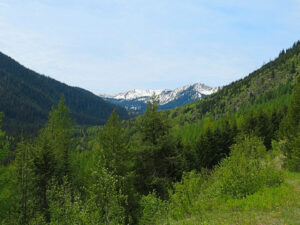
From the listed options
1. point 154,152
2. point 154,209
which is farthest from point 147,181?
point 154,209

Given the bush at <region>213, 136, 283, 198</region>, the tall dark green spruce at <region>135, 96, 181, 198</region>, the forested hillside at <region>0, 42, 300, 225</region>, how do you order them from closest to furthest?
1. the forested hillside at <region>0, 42, 300, 225</region>
2. the bush at <region>213, 136, 283, 198</region>
3. the tall dark green spruce at <region>135, 96, 181, 198</region>

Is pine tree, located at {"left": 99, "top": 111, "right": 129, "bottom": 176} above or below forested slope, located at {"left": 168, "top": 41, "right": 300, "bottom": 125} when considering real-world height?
below

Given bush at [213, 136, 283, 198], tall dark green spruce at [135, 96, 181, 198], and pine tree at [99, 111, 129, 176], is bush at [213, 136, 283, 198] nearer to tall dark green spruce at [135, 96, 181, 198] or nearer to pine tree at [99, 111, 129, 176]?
tall dark green spruce at [135, 96, 181, 198]

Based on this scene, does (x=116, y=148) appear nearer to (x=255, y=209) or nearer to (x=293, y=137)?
(x=255, y=209)

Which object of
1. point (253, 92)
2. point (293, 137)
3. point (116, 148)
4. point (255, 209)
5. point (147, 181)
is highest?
point (253, 92)

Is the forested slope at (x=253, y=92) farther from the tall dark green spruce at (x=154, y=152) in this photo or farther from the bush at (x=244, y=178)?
the bush at (x=244, y=178)

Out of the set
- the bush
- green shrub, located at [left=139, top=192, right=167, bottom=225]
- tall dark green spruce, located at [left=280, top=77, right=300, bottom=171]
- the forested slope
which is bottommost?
green shrub, located at [left=139, top=192, right=167, bottom=225]

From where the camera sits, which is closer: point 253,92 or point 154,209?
point 154,209

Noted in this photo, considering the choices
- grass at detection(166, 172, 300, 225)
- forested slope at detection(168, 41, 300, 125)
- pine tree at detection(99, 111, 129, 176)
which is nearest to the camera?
grass at detection(166, 172, 300, 225)

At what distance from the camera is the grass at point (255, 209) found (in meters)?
11.1

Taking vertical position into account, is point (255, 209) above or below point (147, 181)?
above

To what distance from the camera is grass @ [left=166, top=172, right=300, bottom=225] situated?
36.3ft

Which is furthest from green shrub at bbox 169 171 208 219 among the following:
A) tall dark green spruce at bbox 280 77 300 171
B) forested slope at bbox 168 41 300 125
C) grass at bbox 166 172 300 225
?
forested slope at bbox 168 41 300 125

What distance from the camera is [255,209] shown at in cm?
1267
